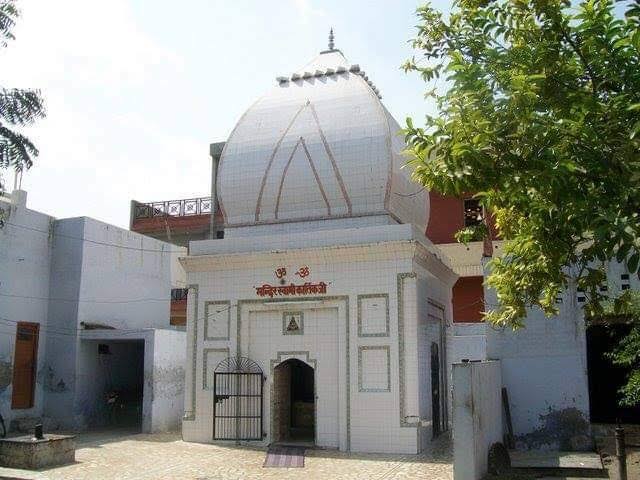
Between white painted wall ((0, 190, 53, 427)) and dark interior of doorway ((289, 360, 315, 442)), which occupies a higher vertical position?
white painted wall ((0, 190, 53, 427))

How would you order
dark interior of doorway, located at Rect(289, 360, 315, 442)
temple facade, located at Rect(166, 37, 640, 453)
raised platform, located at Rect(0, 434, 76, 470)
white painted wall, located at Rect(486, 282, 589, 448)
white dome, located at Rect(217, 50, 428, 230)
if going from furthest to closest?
dark interior of doorway, located at Rect(289, 360, 315, 442), white dome, located at Rect(217, 50, 428, 230), temple facade, located at Rect(166, 37, 640, 453), white painted wall, located at Rect(486, 282, 589, 448), raised platform, located at Rect(0, 434, 76, 470)

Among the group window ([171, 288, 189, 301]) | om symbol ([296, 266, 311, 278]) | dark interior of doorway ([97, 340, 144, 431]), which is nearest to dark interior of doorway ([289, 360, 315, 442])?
om symbol ([296, 266, 311, 278])

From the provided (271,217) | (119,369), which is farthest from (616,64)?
(119,369)

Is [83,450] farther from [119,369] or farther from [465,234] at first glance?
[465,234]

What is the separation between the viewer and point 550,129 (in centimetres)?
545

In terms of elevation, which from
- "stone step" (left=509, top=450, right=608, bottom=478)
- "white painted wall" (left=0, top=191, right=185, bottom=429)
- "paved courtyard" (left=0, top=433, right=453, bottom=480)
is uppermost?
"white painted wall" (left=0, top=191, right=185, bottom=429)

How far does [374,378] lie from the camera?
1363cm

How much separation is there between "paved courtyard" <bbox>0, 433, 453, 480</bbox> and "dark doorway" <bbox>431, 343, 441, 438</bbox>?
2.67 feet

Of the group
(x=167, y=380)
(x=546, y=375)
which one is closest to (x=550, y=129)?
(x=546, y=375)

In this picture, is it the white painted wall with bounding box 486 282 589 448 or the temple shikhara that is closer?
the white painted wall with bounding box 486 282 589 448

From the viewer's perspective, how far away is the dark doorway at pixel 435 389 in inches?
603

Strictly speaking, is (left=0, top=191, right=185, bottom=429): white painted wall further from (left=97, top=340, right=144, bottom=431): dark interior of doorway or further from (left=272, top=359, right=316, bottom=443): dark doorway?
(left=272, top=359, right=316, bottom=443): dark doorway

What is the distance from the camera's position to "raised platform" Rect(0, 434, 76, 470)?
11.7 m

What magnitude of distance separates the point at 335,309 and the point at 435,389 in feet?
11.2
